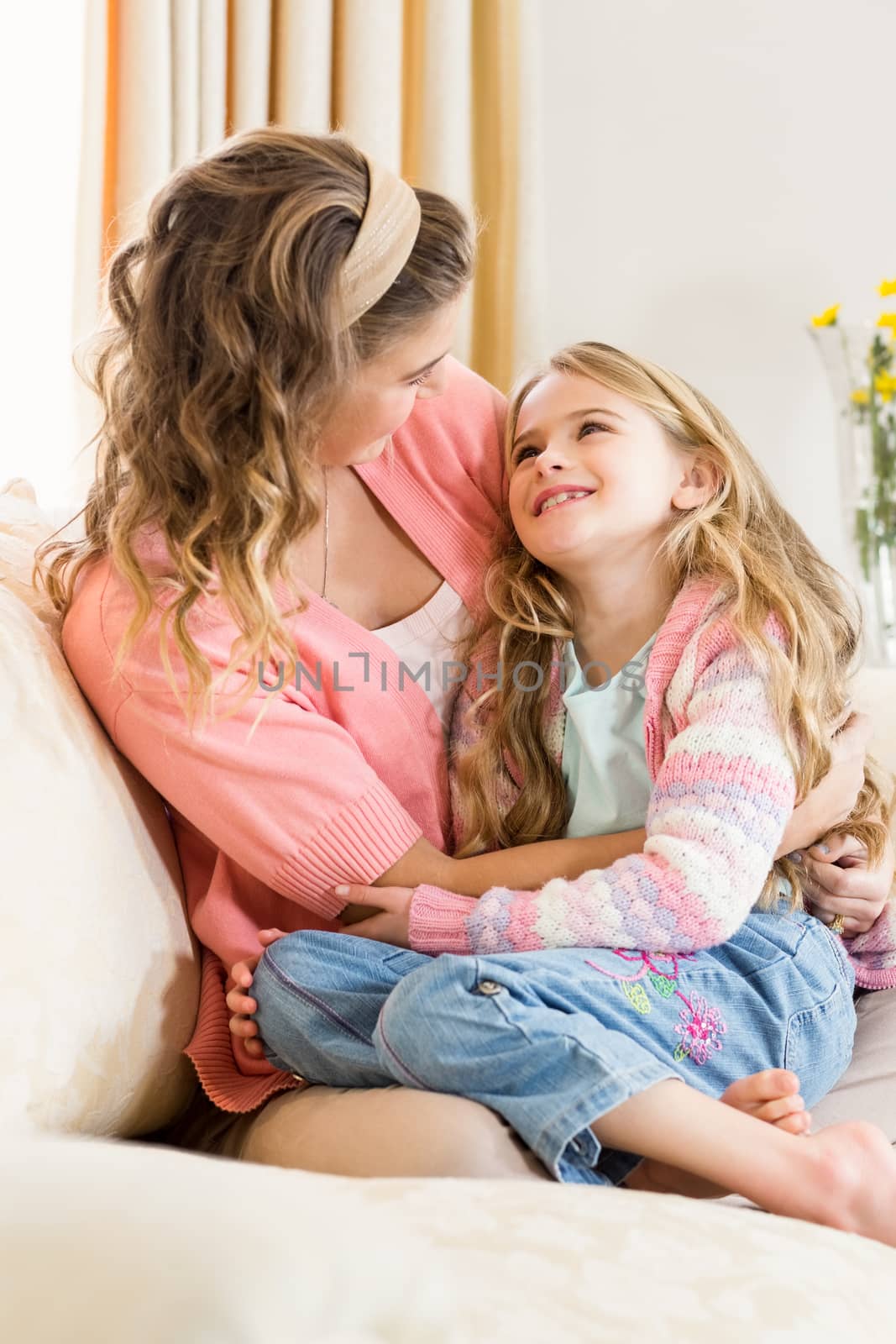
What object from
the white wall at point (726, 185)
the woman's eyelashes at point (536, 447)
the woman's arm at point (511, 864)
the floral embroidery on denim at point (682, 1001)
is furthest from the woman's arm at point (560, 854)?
the white wall at point (726, 185)

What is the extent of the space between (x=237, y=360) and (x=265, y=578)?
18 cm

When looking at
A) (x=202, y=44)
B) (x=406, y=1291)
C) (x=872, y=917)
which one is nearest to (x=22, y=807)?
(x=406, y=1291)

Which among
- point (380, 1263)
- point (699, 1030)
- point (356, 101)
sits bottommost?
point (699, 1030)

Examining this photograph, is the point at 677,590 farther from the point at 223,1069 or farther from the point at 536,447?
the point at 223,1069

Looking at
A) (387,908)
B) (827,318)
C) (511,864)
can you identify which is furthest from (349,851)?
(827,318)

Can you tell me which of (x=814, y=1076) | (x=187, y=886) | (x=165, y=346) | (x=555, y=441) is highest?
(x=165, y=346)

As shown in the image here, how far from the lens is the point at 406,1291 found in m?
0.55

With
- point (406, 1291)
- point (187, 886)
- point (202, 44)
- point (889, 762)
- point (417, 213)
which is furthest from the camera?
point (202, 44)

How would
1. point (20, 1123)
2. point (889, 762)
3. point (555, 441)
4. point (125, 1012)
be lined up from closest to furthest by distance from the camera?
point (20, 1123) < point (125, 1012) < point (555, 441) < point (889, 762)

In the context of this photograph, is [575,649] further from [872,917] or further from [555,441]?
[872,917]

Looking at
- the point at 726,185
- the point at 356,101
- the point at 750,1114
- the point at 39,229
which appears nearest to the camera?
the point at 750,1114

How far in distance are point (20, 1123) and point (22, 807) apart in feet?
0.75

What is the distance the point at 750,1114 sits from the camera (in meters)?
1.00

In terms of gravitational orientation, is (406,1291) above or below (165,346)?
below
